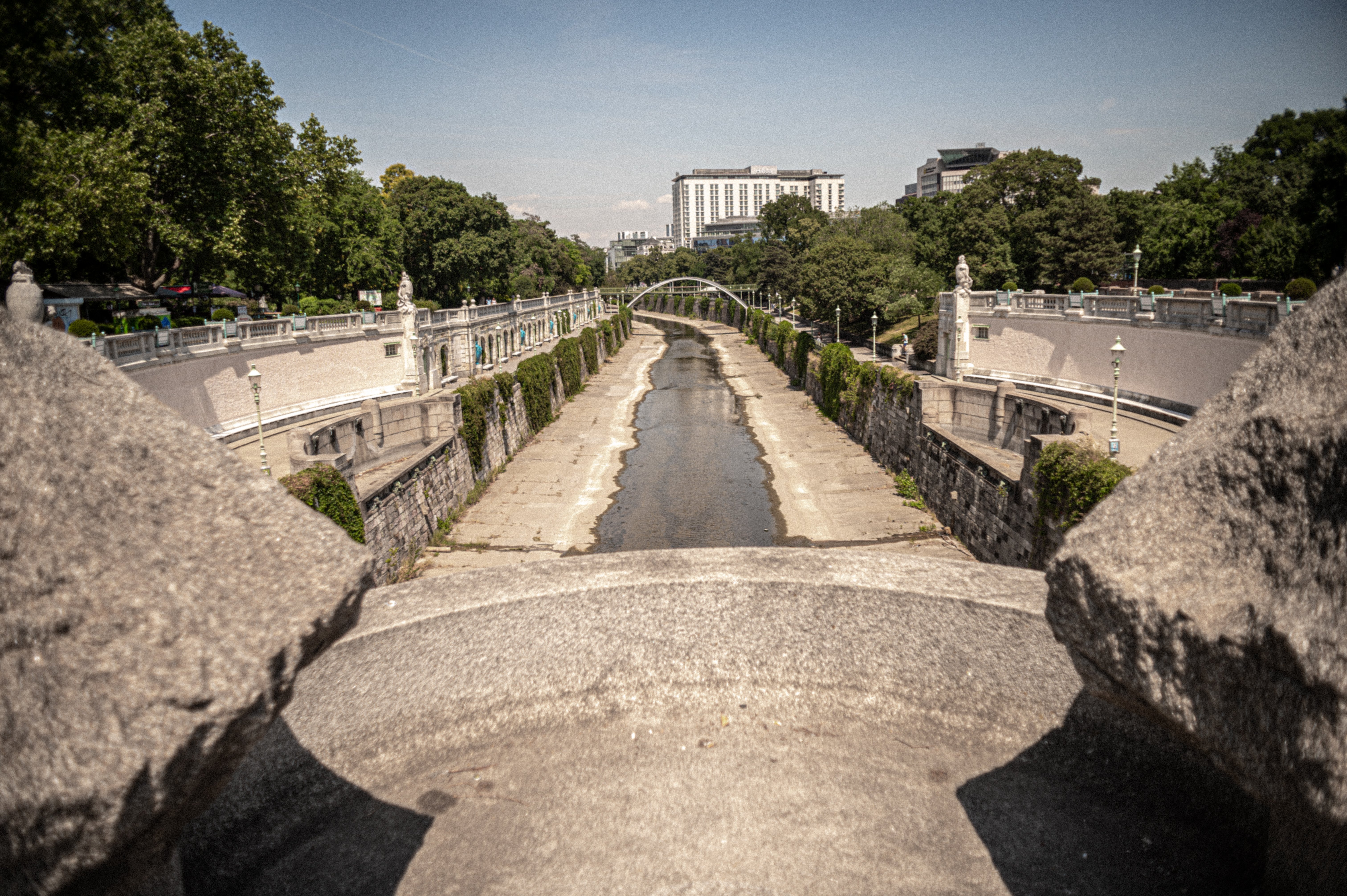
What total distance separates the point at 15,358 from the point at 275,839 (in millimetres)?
4973

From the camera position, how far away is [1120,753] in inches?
326

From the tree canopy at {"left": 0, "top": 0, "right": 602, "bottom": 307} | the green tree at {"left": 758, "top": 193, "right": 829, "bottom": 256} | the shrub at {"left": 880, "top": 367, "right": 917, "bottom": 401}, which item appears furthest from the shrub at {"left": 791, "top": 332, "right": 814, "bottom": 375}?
the green tree at {"left": 758, "top": 193, "right": 829, "bottom": 256}

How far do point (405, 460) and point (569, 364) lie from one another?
94.4ft

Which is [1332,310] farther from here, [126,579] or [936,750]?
[126,579]

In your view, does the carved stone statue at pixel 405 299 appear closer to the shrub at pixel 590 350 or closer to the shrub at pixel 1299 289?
the shrub at pixel 1299 289

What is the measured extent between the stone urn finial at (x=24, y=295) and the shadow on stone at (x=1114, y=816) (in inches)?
808

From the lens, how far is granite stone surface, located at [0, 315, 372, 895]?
14.0 ft

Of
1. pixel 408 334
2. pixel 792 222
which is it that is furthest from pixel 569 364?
pixel 792 222

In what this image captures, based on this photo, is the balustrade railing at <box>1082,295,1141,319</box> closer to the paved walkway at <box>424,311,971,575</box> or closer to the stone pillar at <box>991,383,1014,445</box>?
the stone pillar at <box>991,383,1014,445</box>

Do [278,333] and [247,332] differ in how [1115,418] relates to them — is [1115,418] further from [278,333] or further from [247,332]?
[278,333]

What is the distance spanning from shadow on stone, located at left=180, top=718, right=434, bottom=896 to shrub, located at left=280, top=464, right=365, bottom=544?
8.94 metres

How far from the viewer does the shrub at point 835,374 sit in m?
42.3

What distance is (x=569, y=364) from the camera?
55.6m

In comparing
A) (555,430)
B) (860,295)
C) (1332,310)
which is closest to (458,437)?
(555,430)
